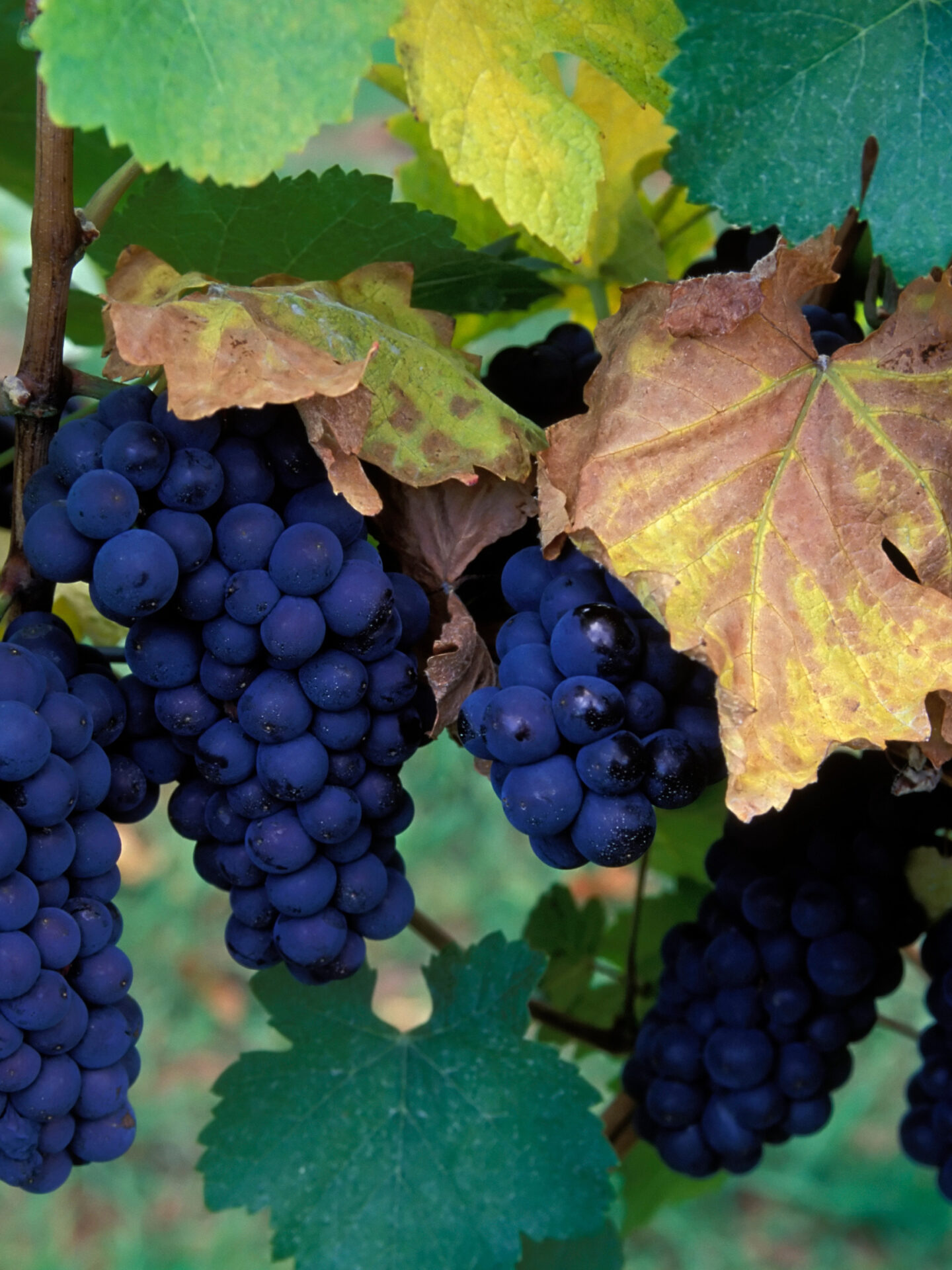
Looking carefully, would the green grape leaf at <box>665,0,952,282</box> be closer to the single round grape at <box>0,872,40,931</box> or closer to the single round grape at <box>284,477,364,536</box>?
the single round grape at <box>284,477,364,536</box>

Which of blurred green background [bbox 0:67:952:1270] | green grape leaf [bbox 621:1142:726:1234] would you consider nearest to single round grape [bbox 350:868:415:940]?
green grape leaf [bbox 621:1142:726:1234]

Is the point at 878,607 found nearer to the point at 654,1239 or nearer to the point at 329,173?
the point at 329,173

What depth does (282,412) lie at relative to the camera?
0.51m

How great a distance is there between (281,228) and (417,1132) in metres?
0.55

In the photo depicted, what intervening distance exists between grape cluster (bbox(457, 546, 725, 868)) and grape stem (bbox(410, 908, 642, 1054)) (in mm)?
459

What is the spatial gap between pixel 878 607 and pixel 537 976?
393 millimetres

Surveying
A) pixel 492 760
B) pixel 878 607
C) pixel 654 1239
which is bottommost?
pixel 654 1239

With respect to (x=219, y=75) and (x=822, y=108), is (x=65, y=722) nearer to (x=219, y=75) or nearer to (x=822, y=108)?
(x=219, y=75)

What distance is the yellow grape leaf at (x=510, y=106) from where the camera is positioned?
0.50m

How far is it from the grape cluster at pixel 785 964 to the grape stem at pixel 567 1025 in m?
0.15

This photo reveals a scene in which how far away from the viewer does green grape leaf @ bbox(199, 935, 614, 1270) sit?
2.40 feet

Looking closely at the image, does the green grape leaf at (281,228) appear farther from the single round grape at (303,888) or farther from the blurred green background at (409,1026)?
the blurred green background at (409,1026)

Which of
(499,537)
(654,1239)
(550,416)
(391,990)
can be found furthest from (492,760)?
(391,990)

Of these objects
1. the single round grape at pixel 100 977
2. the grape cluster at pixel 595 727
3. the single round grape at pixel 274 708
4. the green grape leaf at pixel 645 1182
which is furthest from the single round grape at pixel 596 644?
the green grape leaf at pixel 645 1182
